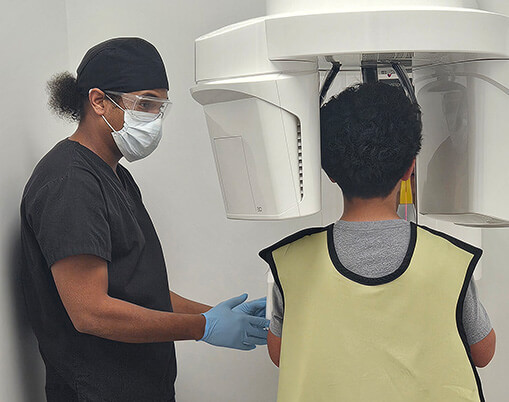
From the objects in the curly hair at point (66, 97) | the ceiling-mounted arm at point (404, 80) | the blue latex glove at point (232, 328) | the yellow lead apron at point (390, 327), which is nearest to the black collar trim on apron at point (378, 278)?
the yellow lead apron at point (390, 327)

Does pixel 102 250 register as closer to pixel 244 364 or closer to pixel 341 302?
pixel 341 302

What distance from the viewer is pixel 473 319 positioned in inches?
45.3

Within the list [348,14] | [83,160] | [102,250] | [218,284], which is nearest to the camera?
[348,14]

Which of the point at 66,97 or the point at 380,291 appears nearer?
the point at 380,291

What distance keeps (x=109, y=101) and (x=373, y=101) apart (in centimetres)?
66

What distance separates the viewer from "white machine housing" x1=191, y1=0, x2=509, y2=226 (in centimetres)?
112

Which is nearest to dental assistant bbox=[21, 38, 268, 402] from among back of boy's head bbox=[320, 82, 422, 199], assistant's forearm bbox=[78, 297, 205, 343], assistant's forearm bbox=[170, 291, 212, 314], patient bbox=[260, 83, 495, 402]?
assistant's forearm bbox=[78, 297, 205, 343]

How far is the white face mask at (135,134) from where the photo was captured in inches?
60.0

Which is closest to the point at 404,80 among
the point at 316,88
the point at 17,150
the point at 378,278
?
the point at 316,88

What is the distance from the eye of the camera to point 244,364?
2.26 m

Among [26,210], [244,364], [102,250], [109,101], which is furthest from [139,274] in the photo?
[244,364]

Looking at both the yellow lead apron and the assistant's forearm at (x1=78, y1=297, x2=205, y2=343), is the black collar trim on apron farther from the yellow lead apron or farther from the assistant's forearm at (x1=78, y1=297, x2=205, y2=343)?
the assistant's forearm at (x1=78, y1=297, x2=205, y2=343)

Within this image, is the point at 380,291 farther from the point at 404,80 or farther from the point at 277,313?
the point at 404,80

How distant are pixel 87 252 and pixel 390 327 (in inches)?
24.1
